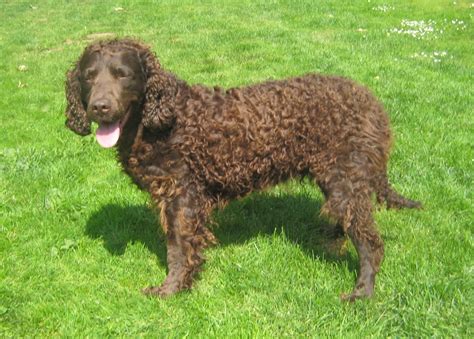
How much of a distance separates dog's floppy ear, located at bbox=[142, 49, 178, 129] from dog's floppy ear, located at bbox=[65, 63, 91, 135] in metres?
0.57

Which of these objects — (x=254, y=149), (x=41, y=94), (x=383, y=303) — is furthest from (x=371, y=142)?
(x=41, y=94)

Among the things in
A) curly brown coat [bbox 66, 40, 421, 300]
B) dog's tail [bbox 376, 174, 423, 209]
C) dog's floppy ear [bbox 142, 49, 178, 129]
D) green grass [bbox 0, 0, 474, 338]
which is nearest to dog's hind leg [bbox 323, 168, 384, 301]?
curly brown coat [bbox 66, 40, 421, 300]

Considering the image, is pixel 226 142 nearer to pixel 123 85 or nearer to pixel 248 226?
pixel 123 85

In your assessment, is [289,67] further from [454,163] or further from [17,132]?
[17,132]

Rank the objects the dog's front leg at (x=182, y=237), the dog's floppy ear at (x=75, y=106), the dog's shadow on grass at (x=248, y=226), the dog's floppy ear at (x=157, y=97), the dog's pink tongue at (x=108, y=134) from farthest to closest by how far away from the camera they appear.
A: the dog's shadow on grass at (x=248, y=226) → the dog's floppy ear at (x=75, y=106) → the dog's front leg at (x=182, y=237) → the dog's floppy ear at (x=157, y=97) → the dog's pink tongue at (x=108, y=134)

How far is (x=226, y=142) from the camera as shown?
382 centimetres

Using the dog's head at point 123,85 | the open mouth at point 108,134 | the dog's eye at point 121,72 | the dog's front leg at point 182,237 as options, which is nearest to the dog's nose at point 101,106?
the dog's head at point 123,85

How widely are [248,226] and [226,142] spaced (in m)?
1.20

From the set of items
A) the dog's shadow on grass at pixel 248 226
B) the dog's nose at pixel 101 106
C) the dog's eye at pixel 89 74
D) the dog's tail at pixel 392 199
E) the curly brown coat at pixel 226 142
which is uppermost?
the dog's eye at pixel 89 74

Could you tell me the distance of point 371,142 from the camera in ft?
12.3

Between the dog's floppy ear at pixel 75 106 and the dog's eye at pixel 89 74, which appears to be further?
the dog's floppy ear at pixel 75 106

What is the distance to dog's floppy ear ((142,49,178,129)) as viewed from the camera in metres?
3.74

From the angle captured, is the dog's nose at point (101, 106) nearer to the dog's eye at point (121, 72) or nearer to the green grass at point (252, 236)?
the dog's eye at point (121, 72)

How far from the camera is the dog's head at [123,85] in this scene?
3627mm
